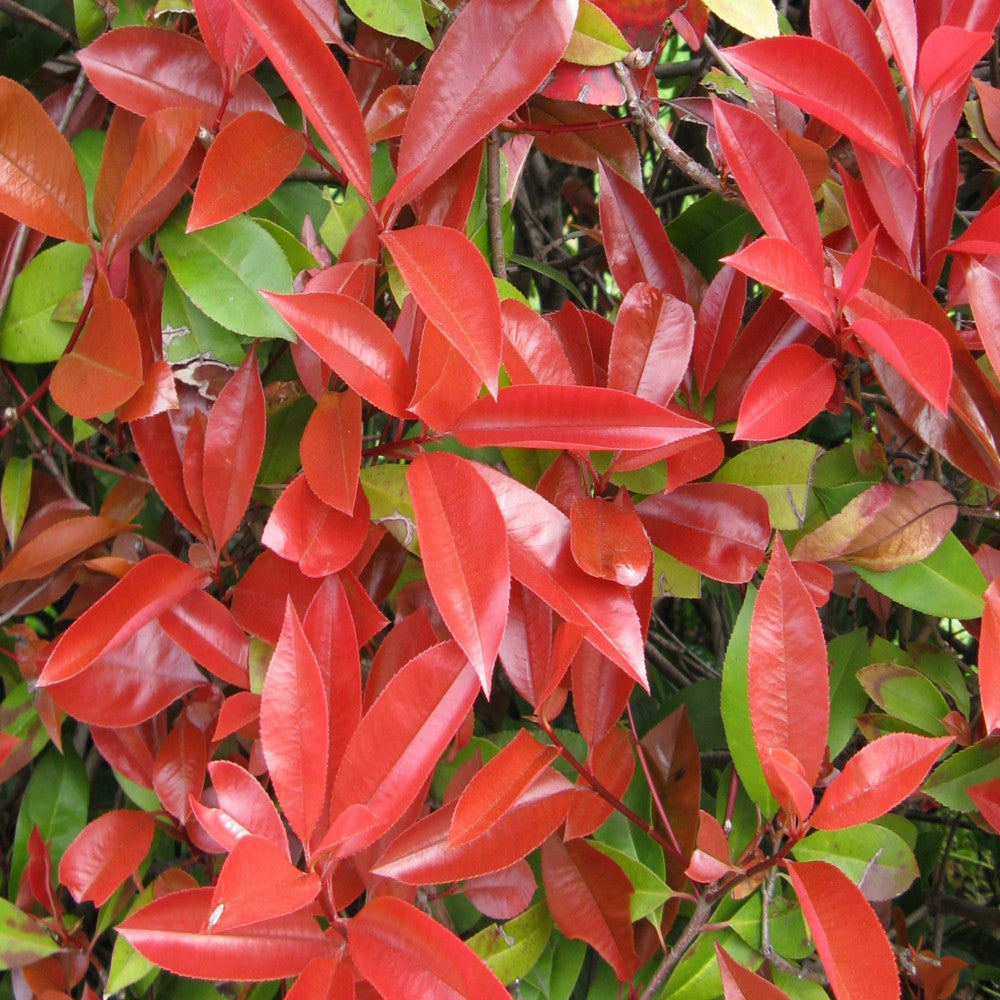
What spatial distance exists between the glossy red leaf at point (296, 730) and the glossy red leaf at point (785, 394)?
10.8 inches

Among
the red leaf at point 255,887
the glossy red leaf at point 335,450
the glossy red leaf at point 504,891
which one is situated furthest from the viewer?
the glossy red leaf at point 504,891

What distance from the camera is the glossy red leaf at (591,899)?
1.90 feet

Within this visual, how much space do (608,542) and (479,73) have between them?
11.0 inches

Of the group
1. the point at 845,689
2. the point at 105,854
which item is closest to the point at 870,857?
the point at 845,689

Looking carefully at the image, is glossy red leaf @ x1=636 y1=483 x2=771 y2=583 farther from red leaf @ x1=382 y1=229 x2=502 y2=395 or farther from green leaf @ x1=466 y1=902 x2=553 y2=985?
green leaf @ x1=466 y1=902 x2=553 y2=985

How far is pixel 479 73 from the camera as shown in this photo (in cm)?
47

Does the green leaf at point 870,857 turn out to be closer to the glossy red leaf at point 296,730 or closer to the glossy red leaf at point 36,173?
the glossy red leaf at point 296,730

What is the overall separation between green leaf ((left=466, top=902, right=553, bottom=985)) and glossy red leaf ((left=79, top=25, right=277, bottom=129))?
1.98ft

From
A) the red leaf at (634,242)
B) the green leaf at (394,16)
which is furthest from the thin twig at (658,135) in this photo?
the green leaf at (394,16)

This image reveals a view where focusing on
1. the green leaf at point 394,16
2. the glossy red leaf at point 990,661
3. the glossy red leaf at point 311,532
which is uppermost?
the green leaf at point 394,16

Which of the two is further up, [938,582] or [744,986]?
[938,582]

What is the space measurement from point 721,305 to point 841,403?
0.34ft

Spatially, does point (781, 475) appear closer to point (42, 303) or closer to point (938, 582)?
point (938, 582)

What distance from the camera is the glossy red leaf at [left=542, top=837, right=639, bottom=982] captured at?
0.58m
